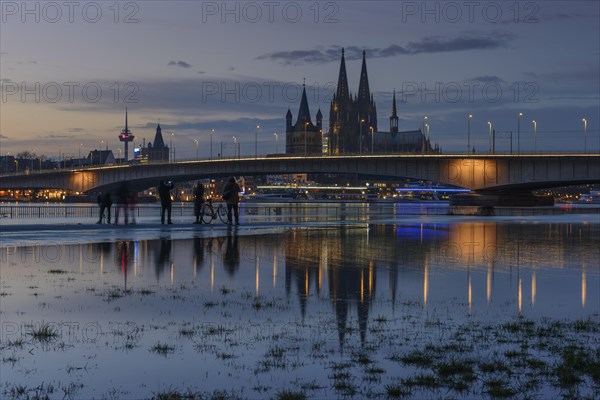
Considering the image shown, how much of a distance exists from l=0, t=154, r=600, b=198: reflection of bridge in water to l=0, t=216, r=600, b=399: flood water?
7976cm

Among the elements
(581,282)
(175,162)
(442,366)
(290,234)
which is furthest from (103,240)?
(175,162)

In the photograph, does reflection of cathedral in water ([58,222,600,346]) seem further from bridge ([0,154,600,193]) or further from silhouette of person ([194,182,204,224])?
bridge ([0,154,600,193])

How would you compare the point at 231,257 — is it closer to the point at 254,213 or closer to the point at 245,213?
the point at 245,213

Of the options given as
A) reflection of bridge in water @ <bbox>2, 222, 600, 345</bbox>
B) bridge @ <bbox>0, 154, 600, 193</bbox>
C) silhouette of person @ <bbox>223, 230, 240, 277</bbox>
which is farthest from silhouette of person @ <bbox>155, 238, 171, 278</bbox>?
bridge @ <bbox>0, 154, 600, 193</bbox>

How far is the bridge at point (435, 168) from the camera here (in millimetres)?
100250

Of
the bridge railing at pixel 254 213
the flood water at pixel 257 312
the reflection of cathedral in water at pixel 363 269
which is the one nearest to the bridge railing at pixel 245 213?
the bridge railing at pixel 254 213

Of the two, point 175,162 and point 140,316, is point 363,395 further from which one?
point 175,162

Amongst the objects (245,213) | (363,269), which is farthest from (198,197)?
(245,213)

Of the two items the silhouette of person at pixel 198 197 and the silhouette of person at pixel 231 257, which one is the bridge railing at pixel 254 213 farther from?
the silhouette of person at pixel 231 257

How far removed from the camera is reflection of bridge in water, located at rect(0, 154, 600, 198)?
100188 mm

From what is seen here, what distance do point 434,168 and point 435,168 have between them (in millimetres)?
136

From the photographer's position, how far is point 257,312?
12.3 metres

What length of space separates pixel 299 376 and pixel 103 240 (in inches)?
852

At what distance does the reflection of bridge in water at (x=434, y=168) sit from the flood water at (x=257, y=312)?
262ft
